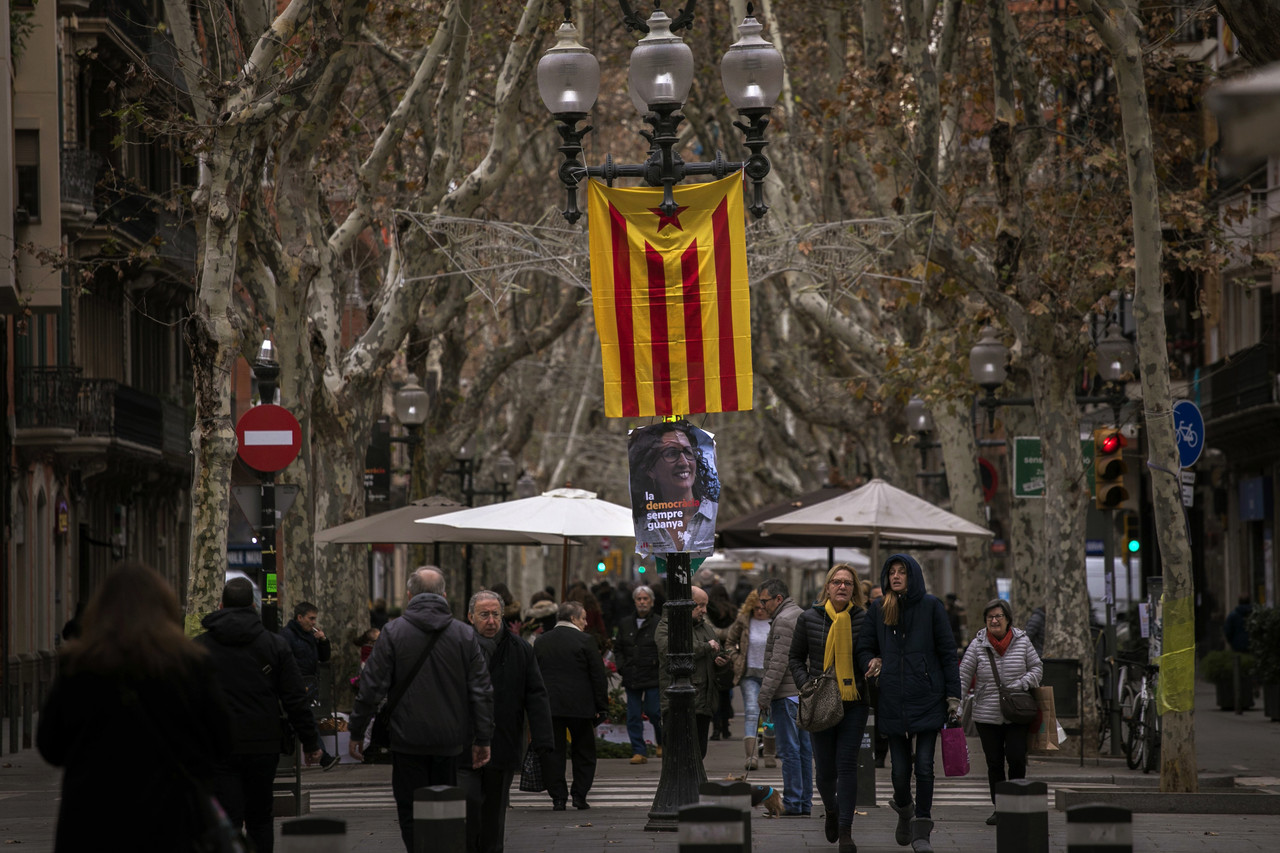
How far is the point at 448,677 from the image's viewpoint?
1015 centimetres

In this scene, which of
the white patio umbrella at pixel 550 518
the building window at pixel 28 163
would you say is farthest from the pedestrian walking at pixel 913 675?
the building window at pixel 28 163

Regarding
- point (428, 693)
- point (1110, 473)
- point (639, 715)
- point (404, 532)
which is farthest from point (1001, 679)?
point (404, 532)

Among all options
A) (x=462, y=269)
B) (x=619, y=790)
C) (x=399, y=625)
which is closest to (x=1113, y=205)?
(x=462, y=269)

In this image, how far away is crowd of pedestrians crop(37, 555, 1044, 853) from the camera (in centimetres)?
659

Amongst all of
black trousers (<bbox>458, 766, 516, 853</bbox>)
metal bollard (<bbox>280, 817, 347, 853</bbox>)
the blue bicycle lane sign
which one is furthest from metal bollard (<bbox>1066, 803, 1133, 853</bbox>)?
the blue bicycle lane sign

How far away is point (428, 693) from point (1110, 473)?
10023mm

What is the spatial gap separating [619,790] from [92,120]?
23235 millimetres

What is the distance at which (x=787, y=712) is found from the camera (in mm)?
14664

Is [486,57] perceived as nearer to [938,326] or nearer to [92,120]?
[938,326]

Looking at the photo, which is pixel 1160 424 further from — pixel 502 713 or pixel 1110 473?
pixel 502 713

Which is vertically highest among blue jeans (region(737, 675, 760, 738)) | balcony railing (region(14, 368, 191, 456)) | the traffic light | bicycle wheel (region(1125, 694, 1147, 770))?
balcony railing (region(14, 368, 191, 456))

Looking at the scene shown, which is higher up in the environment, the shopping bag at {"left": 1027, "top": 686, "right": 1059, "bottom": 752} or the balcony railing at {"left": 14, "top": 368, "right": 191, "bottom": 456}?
the balcony railing at {"left": 14, "top": 368, "right": 191, "bottom": 456}

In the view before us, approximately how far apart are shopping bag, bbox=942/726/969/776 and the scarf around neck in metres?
0.77

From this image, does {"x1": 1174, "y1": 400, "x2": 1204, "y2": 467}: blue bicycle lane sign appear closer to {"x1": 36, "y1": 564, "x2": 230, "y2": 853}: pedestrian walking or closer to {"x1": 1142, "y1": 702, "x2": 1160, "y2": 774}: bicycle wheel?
{"x1": 1142, "y1": 702, "x2": 1160, "y2": 774}: bicycle wheel
